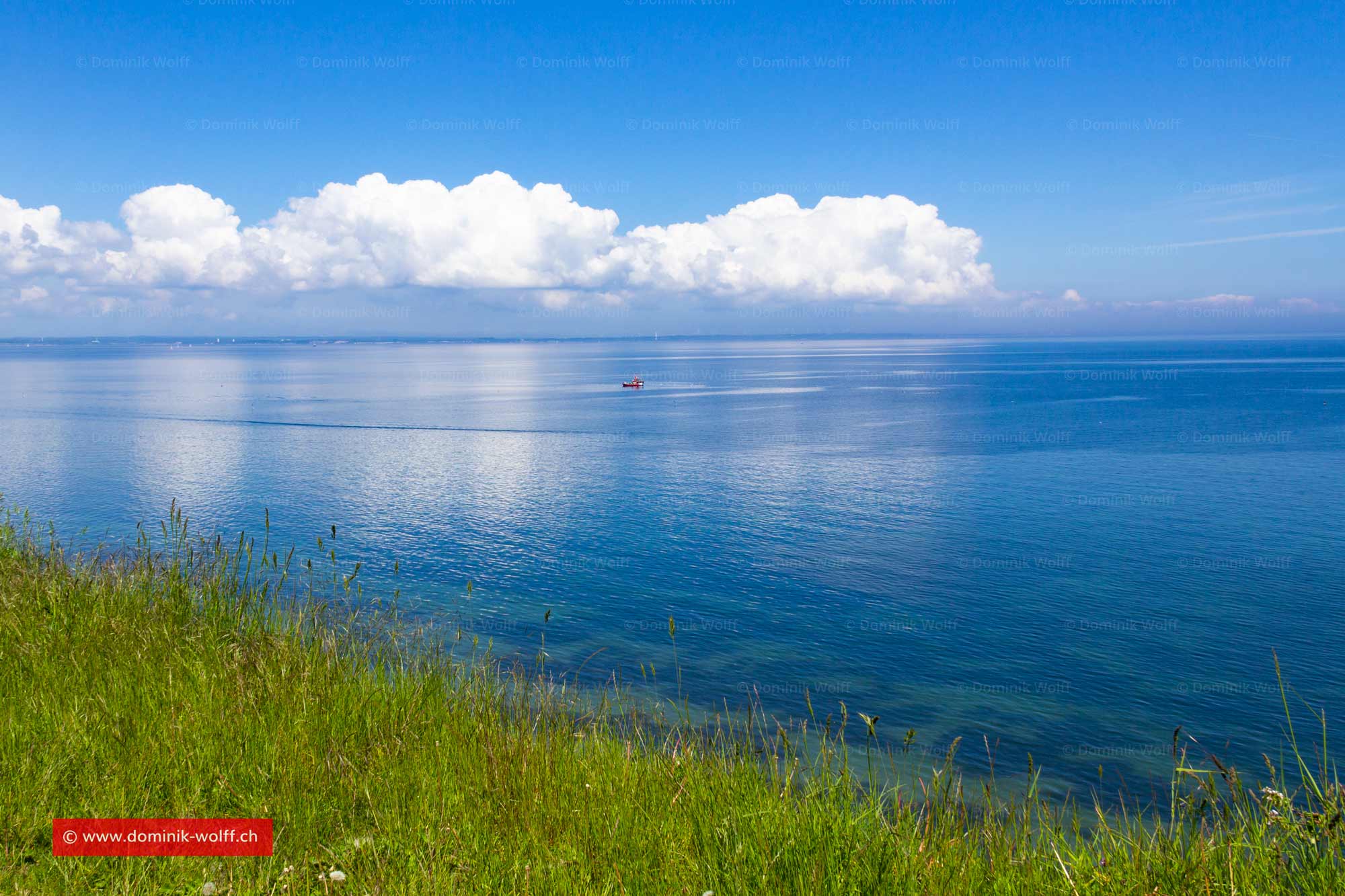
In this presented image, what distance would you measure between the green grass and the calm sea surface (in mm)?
6886

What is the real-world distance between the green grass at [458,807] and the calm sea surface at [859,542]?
689cm

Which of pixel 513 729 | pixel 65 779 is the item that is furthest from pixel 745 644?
pixel 65 779

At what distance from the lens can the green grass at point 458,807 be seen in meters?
6.63

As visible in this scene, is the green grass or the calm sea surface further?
the calm sea surface

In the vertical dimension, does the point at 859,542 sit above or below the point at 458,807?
below

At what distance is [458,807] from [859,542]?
3544 cm

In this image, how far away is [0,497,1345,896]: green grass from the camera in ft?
21.8

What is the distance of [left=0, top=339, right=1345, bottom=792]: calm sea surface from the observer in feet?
81.6

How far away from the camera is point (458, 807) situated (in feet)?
26.5

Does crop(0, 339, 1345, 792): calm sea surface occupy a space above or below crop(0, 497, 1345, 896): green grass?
below

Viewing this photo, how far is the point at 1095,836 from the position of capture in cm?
812

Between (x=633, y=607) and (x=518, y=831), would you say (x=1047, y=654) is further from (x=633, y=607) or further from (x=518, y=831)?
(x=518, y=831)

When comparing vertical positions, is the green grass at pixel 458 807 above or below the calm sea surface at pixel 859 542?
above

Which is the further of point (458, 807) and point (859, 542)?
point (859, 542)
